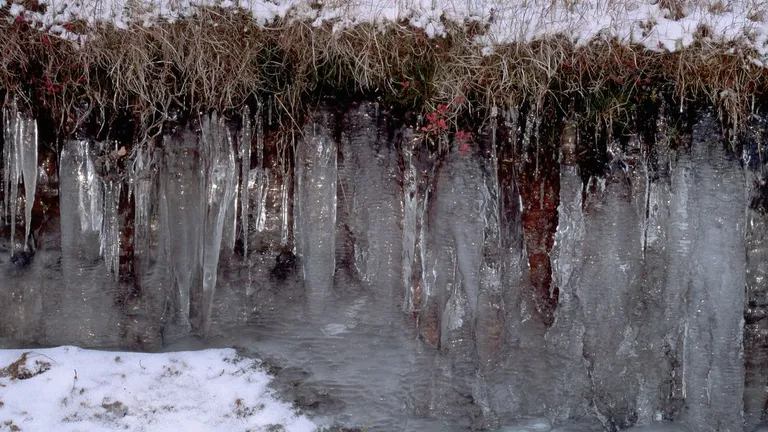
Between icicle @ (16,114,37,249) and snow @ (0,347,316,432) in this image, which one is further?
icicle @ (16,114,37,249)

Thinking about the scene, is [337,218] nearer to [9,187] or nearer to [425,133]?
[425,133]

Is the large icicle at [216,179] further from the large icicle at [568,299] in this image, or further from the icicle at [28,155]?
the large icicle at [568,299]

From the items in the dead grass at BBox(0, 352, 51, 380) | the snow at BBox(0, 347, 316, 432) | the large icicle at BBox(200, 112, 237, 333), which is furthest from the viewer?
the large icicle at BBox(200, 112, 237, 333)

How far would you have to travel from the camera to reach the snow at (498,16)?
388cm

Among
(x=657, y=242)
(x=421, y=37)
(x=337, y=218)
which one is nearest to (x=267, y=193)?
(x=337, y=218)

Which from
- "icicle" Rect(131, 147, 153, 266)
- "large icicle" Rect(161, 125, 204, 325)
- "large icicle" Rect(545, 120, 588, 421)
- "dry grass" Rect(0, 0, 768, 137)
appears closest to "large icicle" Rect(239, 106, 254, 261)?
"dry grass" Rect(0, 0, 768, 137)

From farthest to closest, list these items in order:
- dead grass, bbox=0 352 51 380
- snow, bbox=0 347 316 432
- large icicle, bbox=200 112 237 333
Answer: large icicle, bbox=200 112 237 333, dead grass, bbox=0 352 51 380, snow, bbox=0 347 316 432

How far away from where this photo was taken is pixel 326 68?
400cm

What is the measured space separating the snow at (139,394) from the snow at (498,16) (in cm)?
188

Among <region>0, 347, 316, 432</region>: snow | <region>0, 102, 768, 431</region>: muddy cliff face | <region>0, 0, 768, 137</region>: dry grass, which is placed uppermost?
<region>0, 0, 768, 137</region>: dry grass

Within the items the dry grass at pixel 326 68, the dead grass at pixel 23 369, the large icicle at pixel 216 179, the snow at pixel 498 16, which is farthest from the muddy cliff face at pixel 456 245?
the snow at pixel 498 16

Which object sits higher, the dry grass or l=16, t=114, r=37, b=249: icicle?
the dry grass

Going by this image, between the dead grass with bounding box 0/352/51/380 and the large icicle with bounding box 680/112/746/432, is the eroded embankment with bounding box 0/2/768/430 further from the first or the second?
the dead grass with bounding box 0/352/51/380

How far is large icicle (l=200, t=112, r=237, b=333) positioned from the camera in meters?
4.05
